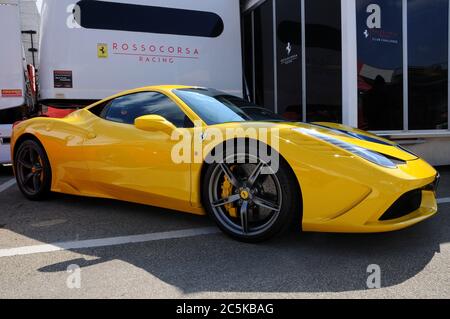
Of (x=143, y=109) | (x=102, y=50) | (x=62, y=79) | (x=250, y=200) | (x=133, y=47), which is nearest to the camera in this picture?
(x=250, y=200)

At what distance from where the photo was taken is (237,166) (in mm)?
3057

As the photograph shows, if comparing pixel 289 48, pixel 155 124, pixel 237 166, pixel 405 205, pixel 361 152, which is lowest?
pixel 405 205

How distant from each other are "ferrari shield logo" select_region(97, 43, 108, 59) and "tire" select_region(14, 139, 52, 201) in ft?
9.45

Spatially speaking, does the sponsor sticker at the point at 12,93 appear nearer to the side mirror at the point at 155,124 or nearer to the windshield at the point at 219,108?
the windshield at the point at 219,108

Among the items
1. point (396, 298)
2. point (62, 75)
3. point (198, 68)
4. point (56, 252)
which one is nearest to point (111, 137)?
point (56, 252)

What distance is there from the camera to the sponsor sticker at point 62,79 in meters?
6.70

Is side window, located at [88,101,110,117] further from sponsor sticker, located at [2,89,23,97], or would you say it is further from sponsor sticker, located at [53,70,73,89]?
sponsor sticker, located at [2,89,23,97]

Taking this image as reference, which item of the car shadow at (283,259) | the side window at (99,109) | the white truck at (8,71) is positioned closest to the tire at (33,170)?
the side window at (99,109)

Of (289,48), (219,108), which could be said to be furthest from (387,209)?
(289,48)

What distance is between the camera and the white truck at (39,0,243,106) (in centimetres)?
677

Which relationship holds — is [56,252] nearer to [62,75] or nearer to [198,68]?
[62,75]

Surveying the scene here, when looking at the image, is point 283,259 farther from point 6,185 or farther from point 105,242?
point 6,185

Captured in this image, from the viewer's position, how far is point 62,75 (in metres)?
6.73

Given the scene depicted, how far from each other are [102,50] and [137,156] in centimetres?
418
